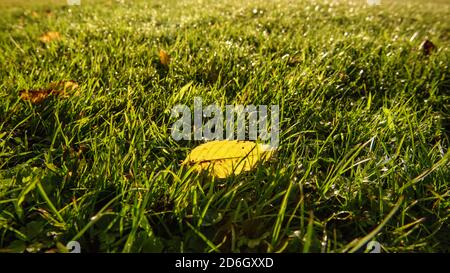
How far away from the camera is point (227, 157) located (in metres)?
1.31

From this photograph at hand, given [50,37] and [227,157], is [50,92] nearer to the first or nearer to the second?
[227,157]

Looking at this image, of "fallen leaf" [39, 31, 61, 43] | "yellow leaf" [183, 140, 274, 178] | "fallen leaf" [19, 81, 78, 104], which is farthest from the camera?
"fallen leaf" [39, 31, 61, 43]

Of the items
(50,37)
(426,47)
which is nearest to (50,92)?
(50,37)

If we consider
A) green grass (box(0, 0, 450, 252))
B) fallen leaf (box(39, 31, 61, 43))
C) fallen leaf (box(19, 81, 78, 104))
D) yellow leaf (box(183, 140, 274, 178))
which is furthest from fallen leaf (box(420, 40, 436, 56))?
fallen leaf (box(39, 31, 61, 43))

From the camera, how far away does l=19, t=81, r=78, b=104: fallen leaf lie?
1.62 m

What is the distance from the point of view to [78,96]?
5.51 feet

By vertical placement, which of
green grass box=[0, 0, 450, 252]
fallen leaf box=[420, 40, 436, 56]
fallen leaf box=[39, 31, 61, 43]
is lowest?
green grass box=[0, 0, 450, 252]

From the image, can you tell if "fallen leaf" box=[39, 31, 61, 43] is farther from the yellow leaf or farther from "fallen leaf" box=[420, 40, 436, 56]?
"fallen leaf" box=[420, 40, 436, 56]
